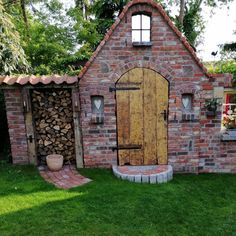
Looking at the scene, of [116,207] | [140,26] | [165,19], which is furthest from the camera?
[140,26]

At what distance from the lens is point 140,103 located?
512cm

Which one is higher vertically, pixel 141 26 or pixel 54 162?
pixel 141 26

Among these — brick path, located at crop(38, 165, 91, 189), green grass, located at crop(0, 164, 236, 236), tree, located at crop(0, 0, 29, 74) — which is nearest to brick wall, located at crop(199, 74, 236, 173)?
green grass, located at crop(0, 164, 236, 236)

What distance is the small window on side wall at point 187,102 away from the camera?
514 centimetres

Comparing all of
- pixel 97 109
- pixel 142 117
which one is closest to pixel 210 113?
pixel 142 117

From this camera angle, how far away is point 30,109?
518cm

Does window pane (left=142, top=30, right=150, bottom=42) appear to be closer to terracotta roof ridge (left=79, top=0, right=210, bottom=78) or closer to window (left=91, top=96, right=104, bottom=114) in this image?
terracotta roof ridge (left=79, top=0, right=210, bottom=78)

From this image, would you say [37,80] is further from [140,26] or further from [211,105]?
[211,105]

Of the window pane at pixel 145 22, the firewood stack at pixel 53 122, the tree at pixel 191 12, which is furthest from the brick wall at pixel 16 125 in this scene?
the tree at pixel 191 12

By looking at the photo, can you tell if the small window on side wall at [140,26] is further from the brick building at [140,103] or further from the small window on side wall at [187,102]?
the small window on side wall at [187,102]

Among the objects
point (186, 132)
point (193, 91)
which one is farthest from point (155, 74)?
point (186, 132)

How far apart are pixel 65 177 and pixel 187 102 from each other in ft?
10.1

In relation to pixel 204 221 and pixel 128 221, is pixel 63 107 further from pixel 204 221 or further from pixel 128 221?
pixel 204 221

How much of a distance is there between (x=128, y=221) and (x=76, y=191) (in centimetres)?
123
